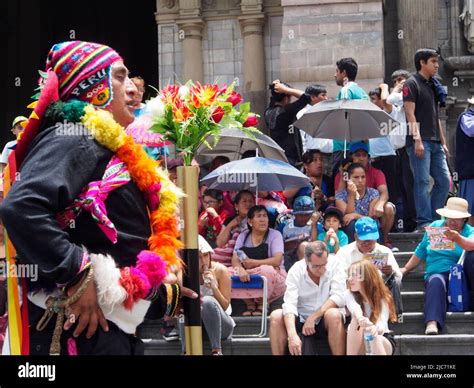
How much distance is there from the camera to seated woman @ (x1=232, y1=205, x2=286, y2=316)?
11305 mm

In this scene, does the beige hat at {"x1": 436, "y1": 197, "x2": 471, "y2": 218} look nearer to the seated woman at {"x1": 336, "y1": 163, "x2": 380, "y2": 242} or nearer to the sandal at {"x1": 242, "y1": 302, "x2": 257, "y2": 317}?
the seated woman at {"x1": 336, "y1": 163, "x2": 380, "y2": 242}

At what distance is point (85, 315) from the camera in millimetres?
5043

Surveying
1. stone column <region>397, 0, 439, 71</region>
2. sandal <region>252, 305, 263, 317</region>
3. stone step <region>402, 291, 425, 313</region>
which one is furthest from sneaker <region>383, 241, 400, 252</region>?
stone column <region>397, 0, 439, 71</region>

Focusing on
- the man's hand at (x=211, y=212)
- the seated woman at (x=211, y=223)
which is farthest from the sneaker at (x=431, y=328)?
the man's hand at (x=211, y=212)

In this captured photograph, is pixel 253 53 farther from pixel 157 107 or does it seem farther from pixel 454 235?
pixel 157 107

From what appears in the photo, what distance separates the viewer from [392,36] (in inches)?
723

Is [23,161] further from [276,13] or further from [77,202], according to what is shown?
[276,13]

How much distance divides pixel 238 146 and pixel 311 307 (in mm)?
4384

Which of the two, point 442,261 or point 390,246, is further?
point 390,246

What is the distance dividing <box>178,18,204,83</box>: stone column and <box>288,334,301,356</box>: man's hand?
836 cm

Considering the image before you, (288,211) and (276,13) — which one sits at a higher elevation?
(276,13)

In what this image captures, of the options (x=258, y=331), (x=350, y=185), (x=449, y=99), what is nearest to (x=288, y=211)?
(x=350, y=185)

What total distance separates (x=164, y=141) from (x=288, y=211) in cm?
588
